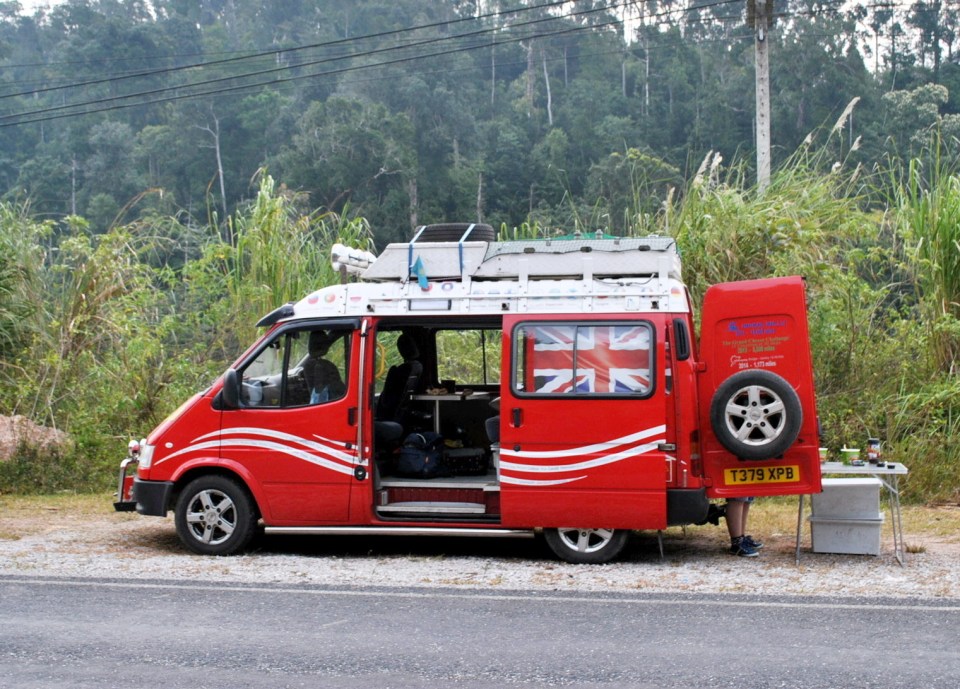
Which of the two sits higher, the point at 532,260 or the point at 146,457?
the point at 532,260

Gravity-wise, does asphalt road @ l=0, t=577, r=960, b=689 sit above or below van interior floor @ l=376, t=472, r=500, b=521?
below

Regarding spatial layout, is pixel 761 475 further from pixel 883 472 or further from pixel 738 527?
pixel 883 472

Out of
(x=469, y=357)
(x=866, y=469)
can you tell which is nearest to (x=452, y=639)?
(x=866, y=469)

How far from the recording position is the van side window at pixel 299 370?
9.30 metres

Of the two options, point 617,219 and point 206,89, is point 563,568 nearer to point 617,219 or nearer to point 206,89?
point 617,219

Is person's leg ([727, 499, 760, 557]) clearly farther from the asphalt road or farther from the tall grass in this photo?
the tall grass

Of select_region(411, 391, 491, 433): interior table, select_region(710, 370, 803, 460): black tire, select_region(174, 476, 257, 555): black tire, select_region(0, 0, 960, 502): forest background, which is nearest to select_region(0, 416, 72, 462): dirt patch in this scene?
select_region(0, 0, 960, 502): forest background

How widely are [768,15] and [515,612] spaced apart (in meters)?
14.4

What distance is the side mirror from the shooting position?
9.33 m

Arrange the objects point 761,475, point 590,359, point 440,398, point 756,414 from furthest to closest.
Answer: point 440,398 → point 590,359 → point 761,475 → point 756,414

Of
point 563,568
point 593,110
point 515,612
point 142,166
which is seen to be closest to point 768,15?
point 563,568

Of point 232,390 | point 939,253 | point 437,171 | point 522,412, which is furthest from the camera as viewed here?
point 437,171

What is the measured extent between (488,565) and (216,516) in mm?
2146

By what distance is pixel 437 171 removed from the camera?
4969 cm
